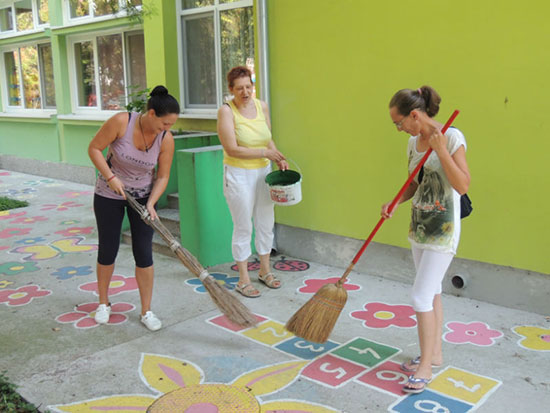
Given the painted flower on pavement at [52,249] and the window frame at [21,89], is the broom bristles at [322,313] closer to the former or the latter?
the painted flower on pavement at [52,249]

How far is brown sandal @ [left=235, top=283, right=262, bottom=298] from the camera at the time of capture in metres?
4.43

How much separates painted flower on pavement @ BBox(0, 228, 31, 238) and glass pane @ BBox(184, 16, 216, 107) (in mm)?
2719

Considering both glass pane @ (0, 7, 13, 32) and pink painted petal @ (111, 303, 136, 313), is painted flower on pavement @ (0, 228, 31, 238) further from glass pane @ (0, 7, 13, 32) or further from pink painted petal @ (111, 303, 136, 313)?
glass pane @ (0, 7, 13, 32)

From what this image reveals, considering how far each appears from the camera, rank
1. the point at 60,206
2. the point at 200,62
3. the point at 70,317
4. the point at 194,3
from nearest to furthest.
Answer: the point at 70,317 < the point at 194,3 < the point at 200,62 < the point at 60,206

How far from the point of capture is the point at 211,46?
7.24m

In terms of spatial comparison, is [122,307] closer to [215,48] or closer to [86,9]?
[215,48]

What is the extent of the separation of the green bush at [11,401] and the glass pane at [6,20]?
425 inches

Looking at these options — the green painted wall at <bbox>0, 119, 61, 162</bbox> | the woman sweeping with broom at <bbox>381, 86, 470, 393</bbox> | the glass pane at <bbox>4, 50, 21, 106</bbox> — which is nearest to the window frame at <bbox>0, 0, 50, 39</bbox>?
the glass pane at <bbox>4, 50, 21, 106</bbox>

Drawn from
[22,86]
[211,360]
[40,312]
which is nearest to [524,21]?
[211,360]

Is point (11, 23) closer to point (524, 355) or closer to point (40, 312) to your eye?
point (40, 312)

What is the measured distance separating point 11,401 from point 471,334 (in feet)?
9.25

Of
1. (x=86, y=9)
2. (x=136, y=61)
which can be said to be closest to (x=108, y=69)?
(x=136, y=61)

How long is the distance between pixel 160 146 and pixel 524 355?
2.67 metres

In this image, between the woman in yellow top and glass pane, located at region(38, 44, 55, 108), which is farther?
glass pane, located at region(38, 44, 55, 108)
